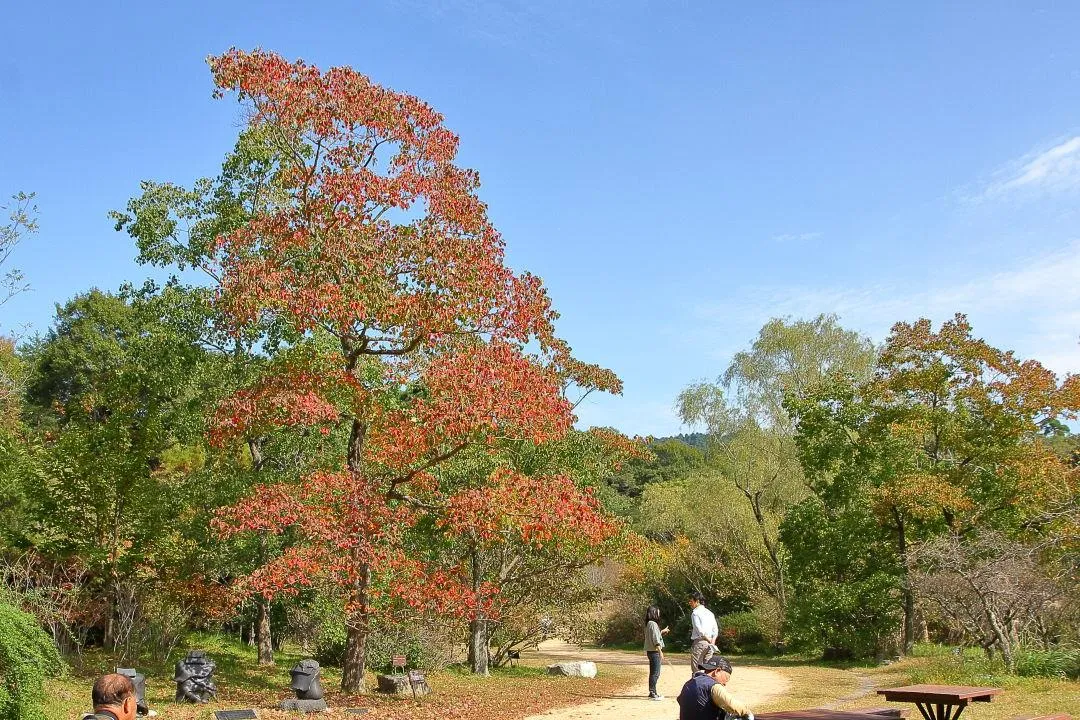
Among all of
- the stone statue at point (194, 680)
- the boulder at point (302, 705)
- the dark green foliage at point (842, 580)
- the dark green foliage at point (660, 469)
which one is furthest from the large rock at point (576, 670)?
the dark green foliage at point (660, 469)

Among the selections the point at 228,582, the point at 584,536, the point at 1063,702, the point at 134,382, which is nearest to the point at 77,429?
the point at 134,382

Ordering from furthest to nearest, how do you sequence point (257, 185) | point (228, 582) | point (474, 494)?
point (228, 582) → point (257, 185) → point (474, 494)

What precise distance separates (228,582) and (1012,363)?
17425 mm

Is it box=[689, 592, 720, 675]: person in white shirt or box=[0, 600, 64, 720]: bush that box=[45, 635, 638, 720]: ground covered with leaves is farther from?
box=[689, 592, 720, 675]: person in white shirt

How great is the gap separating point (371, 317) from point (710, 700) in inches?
292

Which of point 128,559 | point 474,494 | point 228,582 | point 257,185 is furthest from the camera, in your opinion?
point 228,582

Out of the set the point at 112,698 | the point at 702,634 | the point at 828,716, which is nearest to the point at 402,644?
the point at 702,634

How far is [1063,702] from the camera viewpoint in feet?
35.0

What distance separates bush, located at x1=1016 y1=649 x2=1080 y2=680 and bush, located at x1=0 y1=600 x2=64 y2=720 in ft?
43.6

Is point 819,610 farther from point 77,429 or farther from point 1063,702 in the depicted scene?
point 77,429

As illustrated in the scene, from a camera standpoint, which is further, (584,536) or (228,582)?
(228,582)

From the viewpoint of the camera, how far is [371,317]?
11.9 m

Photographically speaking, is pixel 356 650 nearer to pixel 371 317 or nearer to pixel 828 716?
pixel 371 317

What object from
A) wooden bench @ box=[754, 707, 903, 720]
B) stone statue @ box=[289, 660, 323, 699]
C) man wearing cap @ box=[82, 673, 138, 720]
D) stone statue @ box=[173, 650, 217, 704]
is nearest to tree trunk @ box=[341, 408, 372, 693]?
stone statue @ box=[289, 660, 323, 699]
